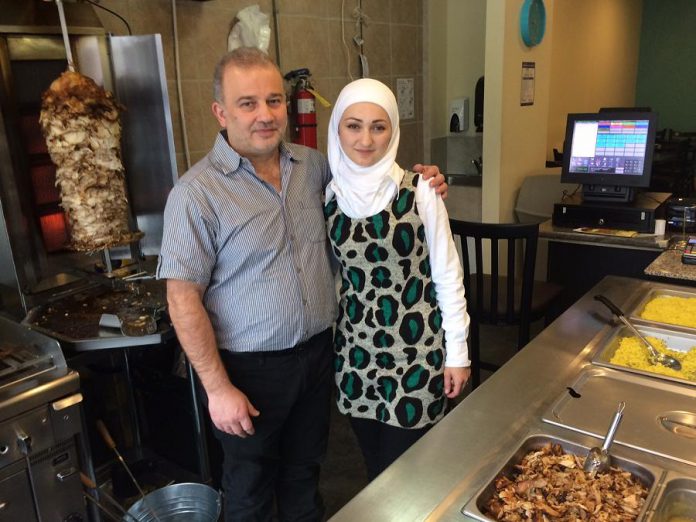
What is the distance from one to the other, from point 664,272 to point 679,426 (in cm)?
96

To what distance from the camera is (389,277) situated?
1.48m

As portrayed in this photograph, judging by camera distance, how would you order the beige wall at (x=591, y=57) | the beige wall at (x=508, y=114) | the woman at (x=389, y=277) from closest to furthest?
the woman at (x=389, y=277), the beige wall at (x=508, y=114), the beige wall at (x=591, y=57)

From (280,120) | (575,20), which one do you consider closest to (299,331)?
(280,120)

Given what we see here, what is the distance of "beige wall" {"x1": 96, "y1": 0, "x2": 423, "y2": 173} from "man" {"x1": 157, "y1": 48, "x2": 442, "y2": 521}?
3.28ft

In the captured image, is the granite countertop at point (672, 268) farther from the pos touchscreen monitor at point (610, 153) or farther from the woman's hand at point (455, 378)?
the woman's hand at point (455, 378)

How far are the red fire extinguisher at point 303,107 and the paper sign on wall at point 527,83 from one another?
141cm

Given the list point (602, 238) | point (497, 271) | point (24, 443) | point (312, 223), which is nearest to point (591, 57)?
point (602, 238)

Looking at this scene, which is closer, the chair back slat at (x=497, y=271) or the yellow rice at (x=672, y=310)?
the yellow rice at (x=672, y=310)

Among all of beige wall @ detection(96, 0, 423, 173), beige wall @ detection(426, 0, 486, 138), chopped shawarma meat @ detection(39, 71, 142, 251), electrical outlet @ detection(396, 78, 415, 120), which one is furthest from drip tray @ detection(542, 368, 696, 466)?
beige wall @ detection(426, 0, 486, 138)

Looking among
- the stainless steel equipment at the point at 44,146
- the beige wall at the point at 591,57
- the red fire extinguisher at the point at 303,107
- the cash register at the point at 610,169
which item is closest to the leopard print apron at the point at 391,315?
the stainless steel equipment at the point at 44,146

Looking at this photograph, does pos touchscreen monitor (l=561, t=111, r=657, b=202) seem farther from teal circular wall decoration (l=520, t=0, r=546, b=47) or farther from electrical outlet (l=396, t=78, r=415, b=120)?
electrical outlet (l=396, t=78, r=415, b=120)

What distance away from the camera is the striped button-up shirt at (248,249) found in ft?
4.39

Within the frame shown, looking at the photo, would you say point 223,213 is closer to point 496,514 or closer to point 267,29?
point 496,514

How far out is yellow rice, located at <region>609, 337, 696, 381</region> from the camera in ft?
4.39
